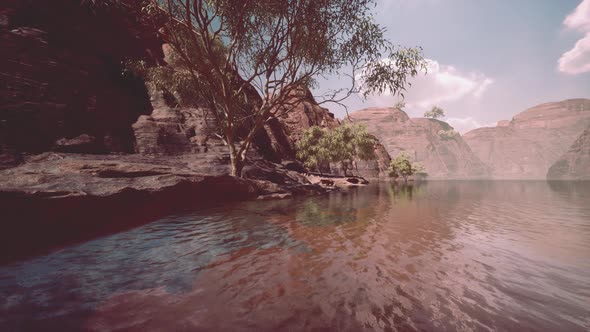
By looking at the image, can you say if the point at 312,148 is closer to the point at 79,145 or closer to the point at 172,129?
the point at 172,129

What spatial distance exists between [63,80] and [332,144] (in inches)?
1295

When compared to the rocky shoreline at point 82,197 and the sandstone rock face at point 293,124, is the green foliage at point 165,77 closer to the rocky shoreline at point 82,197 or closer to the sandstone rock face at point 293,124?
the rocky shoreline at point 82,197

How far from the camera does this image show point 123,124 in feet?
44.9

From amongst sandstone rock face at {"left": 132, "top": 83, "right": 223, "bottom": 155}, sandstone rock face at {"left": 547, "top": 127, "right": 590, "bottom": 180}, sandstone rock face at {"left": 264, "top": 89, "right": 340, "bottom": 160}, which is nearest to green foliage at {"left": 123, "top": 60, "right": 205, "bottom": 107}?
sandstone rock face at {"left": 132, "top": 83, "right": 223, "bottom": 155}

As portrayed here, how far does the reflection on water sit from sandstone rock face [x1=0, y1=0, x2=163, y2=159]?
305 inches

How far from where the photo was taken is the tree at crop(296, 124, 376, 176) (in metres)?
38.4

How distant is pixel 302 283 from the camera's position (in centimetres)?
363

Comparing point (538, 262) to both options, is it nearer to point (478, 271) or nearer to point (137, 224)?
point (478, 271)

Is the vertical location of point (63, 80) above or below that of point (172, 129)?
above

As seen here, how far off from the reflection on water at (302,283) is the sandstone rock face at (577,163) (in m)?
171

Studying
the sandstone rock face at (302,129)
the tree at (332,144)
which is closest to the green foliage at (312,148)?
the tree at (332,144)

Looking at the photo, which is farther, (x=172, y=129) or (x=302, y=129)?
(x=302, y=129)

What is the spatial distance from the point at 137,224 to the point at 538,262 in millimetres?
10793

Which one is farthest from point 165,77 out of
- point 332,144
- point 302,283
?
point 332,144
